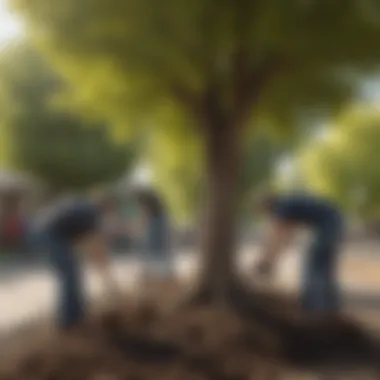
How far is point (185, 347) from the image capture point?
1.29 m

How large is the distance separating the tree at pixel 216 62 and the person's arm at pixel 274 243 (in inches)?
3.4

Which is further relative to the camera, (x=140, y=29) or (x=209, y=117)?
(x=209, y=117)

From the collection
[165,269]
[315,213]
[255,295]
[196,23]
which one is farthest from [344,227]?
[196,23]

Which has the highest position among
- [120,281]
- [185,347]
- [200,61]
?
[200,61]

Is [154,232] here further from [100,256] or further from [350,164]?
[350,164]

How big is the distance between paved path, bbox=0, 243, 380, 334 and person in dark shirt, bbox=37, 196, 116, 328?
0.09 feet

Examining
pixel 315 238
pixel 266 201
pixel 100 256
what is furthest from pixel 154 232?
pixel 315 238

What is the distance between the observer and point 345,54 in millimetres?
1365

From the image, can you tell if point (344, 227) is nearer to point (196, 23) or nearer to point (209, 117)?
point (209, 117)

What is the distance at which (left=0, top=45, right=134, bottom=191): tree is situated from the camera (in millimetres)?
1252

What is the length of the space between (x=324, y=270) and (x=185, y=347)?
333mm

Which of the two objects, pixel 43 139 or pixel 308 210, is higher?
pixel 43 139

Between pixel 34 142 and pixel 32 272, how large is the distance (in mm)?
261

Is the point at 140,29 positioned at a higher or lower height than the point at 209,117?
higher
